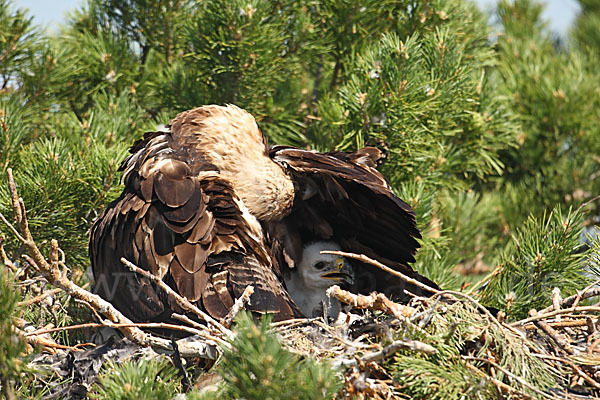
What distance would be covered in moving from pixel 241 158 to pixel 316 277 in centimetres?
60

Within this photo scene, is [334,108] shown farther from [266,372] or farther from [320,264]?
[266,372]

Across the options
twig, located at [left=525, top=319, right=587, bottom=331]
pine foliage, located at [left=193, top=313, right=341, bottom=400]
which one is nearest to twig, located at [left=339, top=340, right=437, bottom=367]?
pine foliage, located at [left=193, top=313, right=341, bottom=400]

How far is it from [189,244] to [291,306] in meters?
0.40

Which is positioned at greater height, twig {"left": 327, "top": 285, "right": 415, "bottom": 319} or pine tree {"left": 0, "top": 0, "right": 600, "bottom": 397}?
pine tree {"left": 0, "top": 0, "right": 600, "bottom": 397}

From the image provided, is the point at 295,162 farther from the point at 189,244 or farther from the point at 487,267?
the point at 487,267

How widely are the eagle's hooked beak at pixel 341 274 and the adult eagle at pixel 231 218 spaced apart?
0.17ft

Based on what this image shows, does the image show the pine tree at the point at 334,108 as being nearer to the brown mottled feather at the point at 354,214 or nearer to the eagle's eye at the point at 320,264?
the brown mottled feather at the point at 354,214

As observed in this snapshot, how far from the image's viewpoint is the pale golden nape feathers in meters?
2.74

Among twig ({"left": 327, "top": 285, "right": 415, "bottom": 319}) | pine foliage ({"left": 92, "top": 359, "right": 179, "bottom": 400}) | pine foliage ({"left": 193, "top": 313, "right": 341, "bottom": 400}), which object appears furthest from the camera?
twig ({"left": 327, "top": 285, "right": 415, "bottom": 319})

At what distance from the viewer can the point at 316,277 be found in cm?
305

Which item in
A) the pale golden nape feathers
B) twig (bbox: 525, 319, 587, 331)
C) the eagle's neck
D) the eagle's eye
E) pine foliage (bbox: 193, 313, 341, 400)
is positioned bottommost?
the eagle's neck

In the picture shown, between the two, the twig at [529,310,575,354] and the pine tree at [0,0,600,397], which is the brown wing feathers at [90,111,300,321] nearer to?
the pine tree at [0,0,600,397]

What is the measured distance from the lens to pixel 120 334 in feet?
7.54

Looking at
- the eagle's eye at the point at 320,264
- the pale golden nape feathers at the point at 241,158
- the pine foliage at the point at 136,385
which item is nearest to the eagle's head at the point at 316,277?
the eagle's eye at the point at 320,264
